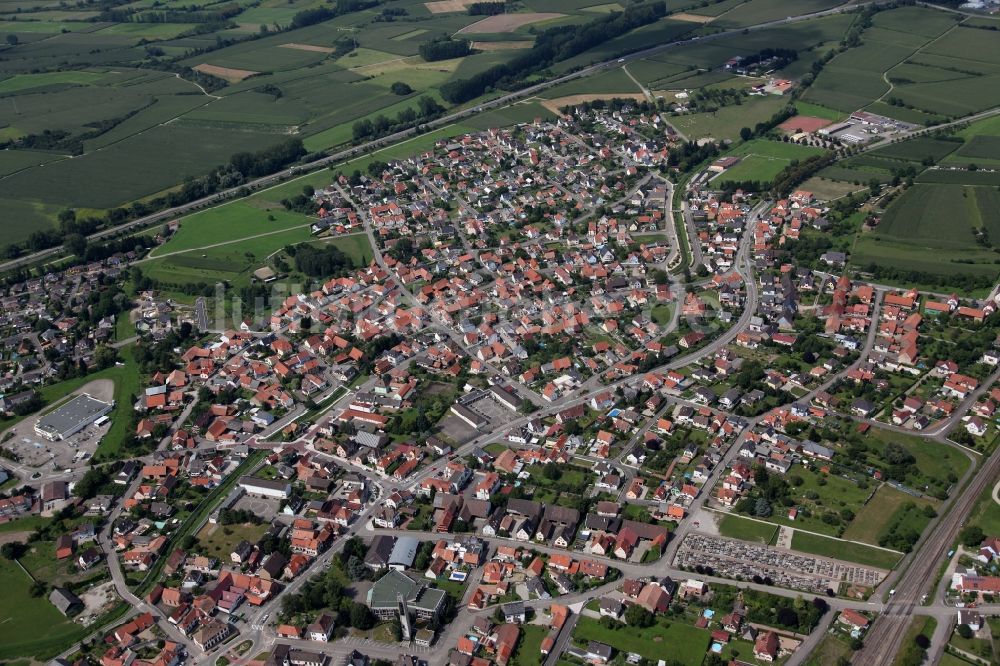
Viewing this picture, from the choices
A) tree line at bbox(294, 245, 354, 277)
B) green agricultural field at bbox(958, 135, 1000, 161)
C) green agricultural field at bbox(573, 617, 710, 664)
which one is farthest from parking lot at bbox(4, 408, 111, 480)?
green agricultural field at bbox(958, 135, 1000, 161)

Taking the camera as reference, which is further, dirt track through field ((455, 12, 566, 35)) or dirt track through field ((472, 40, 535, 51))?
dirt track through field ((455, 12, 566, 35))

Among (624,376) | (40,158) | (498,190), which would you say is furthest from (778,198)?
(40,158)

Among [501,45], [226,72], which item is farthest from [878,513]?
[226,72]

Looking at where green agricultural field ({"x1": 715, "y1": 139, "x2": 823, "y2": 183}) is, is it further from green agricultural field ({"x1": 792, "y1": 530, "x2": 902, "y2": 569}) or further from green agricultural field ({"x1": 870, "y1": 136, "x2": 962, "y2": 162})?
green agricultural field ({"x1": 792, "y1": 530, "x2": 902, "y2": 569})

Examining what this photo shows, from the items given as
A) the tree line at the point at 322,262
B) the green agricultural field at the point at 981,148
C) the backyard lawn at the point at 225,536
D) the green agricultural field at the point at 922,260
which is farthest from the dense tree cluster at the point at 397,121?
the backyard lawn at the point at 225,536

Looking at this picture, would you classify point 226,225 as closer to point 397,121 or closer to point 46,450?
point 397,121

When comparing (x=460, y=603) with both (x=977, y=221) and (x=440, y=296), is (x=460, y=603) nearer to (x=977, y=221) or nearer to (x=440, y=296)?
(x=440, y=296)
